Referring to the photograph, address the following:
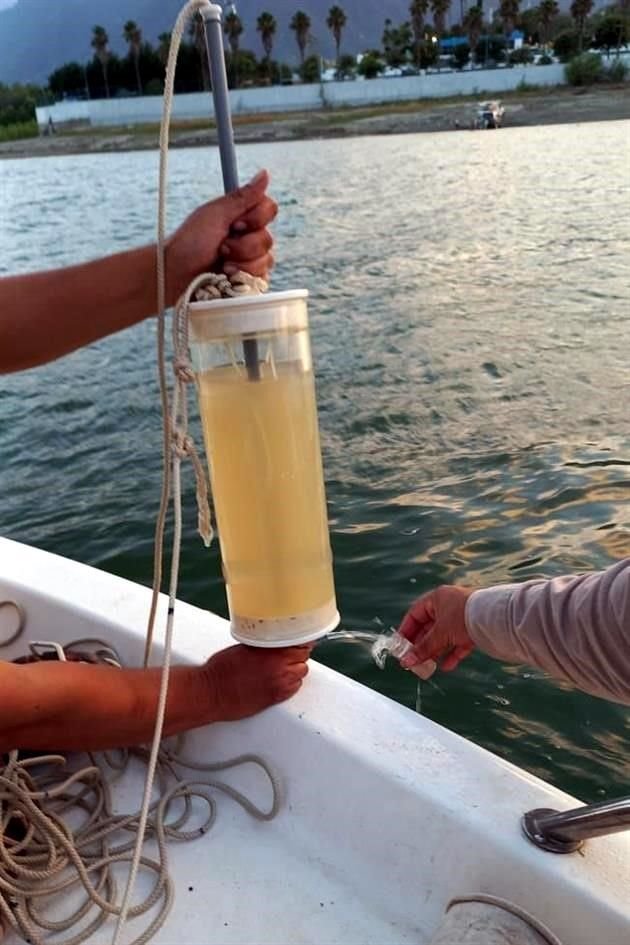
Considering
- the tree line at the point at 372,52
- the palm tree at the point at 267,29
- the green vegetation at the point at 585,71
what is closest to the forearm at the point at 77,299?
the green vegetation at the point at 585,71

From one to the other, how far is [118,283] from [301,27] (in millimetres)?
84847

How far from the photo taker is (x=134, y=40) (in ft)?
254

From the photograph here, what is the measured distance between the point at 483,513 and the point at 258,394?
2727 millimetres

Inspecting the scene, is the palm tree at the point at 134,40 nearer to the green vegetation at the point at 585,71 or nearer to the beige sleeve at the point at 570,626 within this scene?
the green vegetation at the point at 585,71

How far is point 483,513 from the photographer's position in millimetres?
4008

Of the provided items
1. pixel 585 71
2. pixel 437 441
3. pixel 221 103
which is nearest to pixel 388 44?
pixel 585 71

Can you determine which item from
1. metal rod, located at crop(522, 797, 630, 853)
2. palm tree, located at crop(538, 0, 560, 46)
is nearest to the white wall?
palm tree, located at crop(538, 0, 560, 46)

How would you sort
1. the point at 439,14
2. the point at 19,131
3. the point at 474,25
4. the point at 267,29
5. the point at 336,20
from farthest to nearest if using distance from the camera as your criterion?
1. the point at 439,14
2. the point at 474,25
3. the point at 336,20
4. the point at 267,29
5. the point at 19,131

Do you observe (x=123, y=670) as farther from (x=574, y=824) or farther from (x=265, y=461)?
(x=574, y=824)

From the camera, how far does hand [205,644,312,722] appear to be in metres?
1.67

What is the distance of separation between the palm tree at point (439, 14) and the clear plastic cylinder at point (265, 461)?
87.8 meters

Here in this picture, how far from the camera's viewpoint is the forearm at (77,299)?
1558mm

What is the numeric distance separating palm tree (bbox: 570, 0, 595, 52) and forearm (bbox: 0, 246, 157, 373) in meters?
78.7

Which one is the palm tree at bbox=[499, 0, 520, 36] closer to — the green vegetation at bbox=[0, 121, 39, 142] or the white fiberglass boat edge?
the green vegetation at bbox=[0, 121, 39, 142]
